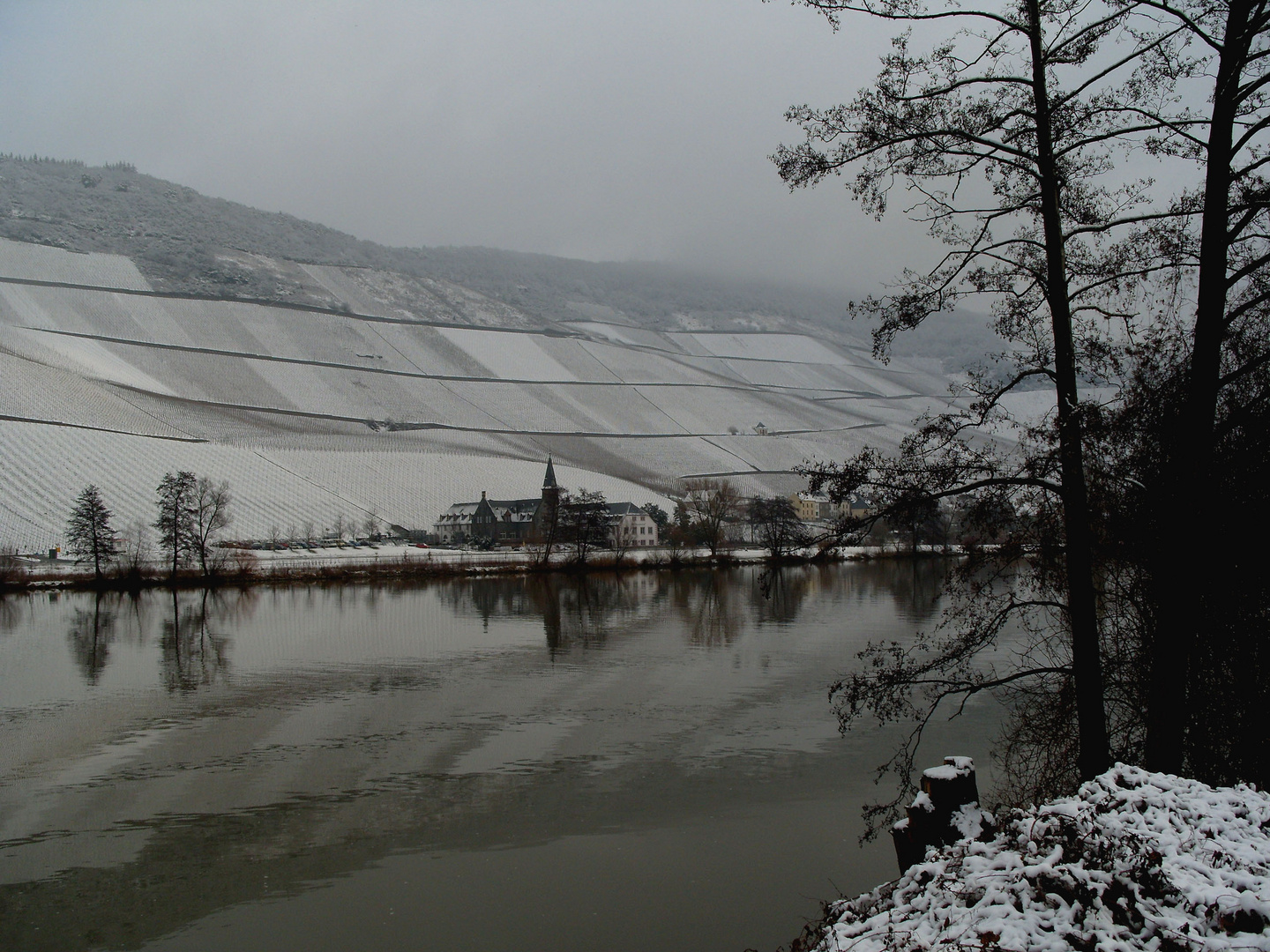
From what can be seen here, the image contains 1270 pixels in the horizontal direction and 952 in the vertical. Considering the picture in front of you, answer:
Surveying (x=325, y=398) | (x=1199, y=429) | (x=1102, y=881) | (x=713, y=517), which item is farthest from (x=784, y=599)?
(x=325, y=398)

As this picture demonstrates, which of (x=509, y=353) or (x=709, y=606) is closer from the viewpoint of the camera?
(x=709, y=606)

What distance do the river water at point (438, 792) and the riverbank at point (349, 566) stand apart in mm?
26361

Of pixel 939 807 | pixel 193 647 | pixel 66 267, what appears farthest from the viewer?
pixel 66 267

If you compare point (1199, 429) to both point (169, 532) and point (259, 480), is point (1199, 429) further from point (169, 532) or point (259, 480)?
point (259, 480)

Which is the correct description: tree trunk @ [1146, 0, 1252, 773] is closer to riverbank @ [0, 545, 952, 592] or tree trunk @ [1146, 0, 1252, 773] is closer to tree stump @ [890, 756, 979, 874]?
tree stump @ [890, 756, 979, 874]

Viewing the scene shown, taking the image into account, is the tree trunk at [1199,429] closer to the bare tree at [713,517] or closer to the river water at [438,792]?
the river water at [438,792]

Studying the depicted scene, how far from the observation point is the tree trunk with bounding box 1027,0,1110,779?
24.5ft

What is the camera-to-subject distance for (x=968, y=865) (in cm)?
424

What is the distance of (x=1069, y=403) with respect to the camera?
24.5 ft

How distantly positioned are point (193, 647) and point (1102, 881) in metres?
28.6

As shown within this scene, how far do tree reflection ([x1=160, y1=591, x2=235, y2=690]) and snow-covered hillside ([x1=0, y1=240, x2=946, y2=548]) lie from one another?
3149 centimetres

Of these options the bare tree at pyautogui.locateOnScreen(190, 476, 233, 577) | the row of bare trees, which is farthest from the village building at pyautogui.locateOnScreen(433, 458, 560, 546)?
the row of bare trees

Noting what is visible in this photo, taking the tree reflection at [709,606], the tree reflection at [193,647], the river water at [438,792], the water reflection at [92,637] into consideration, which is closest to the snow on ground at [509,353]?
the tree reflection at [709,606]

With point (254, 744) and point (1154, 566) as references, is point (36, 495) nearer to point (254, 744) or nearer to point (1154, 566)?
point (254, 744)
